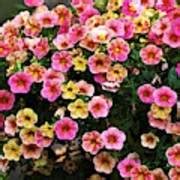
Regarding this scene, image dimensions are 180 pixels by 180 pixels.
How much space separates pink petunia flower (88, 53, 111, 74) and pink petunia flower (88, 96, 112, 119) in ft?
0.35

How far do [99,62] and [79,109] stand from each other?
0.59ft

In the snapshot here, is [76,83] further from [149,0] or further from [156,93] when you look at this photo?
[149,0]

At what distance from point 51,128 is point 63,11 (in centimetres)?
49

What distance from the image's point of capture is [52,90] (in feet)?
9.70

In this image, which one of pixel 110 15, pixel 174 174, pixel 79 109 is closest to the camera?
pixel 174 174

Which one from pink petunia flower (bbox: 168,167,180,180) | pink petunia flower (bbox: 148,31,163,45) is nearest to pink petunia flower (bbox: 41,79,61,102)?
pink petunia flower (bbox: 148,31,163,45)

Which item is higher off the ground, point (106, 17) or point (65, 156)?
point (106, 17)

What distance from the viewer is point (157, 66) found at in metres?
2.96

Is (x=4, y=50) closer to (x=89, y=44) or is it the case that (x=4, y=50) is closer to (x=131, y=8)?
(x=89, y=44)

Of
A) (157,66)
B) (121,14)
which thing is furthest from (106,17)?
(157,66)

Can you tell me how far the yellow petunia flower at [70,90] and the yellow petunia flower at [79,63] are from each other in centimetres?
5

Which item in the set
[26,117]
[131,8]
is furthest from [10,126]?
[131,8]

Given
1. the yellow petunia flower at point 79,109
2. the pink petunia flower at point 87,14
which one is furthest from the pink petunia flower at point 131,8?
the yellow petunia flower at point 79,109

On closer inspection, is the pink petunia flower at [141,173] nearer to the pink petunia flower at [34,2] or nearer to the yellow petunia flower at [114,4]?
the yellow petunia flower at [114,4]
